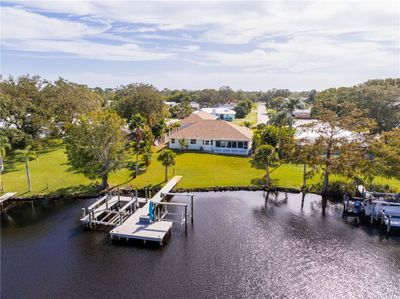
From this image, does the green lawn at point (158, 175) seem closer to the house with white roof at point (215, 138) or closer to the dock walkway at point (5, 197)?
the dock walkway at point (5, 197)

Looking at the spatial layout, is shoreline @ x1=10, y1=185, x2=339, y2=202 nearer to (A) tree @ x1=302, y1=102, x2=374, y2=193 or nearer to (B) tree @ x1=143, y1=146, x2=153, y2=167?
(A) tree @ x1=302, y1=102, x2=374, y2=193

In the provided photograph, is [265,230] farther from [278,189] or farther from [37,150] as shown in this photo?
[37,150]

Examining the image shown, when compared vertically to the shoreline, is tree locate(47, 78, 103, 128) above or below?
above

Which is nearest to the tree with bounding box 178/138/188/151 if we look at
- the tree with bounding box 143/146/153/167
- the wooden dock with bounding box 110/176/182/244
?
the tree with bounding box 143/146/153/167

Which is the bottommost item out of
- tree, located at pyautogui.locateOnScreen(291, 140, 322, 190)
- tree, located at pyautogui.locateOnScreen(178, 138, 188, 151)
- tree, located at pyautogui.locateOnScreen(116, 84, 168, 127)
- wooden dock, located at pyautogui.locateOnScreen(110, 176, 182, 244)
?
wooden dock, located at pyautogui.locateOnScreen(110, 176, 182, 244)

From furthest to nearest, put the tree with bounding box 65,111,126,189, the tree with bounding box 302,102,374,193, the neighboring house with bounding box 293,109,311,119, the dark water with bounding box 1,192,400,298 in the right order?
the neighboring house with bounding box 293,109,311,119
the tree with bounding box 65,111,126,189
the tree with bounding box 302,102,374,193
the dark water with bounding box 1,192,400,298

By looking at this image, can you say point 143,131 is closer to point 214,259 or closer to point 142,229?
point 142,229

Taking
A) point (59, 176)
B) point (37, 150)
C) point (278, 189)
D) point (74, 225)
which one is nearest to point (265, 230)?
point (278, 189)

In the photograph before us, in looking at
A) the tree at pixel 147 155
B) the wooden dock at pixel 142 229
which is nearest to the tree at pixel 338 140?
the wooden dock at pixel 142 229
